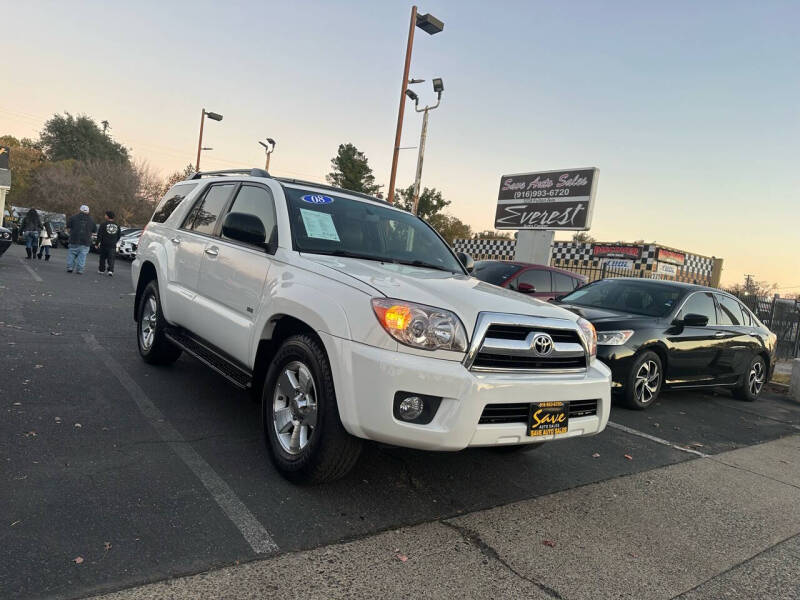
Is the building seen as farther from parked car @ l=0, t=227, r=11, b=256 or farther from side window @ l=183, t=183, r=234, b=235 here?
parked car @ l=0, t=227, r=11, b=256

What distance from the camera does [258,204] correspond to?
4.23 metres

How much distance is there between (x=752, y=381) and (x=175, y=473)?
317 inches

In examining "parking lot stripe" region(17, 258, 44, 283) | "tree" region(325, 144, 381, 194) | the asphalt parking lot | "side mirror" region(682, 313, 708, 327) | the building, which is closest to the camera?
the asphalt parking lot

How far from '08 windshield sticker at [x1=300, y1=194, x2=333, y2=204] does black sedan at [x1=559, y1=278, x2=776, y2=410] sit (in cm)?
352

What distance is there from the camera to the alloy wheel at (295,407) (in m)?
3.17

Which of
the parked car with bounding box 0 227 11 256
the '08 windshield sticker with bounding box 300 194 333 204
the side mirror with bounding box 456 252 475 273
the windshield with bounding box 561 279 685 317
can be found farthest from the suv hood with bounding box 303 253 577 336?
the parked car with bounding box 0 227 11 256

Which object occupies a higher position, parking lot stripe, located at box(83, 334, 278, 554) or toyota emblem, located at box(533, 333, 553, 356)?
toyota emblem, located at box(533, 333, 553, 356)

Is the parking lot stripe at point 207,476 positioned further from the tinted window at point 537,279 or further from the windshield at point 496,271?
the tinted window at point 537,279

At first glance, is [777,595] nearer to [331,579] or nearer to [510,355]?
[510,355]

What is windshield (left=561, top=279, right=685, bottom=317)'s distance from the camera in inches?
275

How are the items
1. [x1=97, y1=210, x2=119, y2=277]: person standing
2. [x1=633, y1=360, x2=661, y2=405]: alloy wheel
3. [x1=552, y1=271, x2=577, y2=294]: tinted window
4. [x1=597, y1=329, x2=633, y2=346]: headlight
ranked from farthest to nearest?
1. [x1=97, y1=210, x2=119, y2=277]: person standing
2. [x1=552, y1=271, x2=577, y2=294]: tinted window
3. [x1=633, y1=360, x2=661, y2=405]: alloy wheel
4. [x1=597, y1=329, x2=633, y2=346]: headlight

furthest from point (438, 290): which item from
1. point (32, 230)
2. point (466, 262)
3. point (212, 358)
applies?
point (32, 230)

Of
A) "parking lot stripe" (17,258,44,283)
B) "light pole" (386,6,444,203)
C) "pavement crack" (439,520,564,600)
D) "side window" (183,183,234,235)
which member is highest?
"light pole" (386,6,444,203)

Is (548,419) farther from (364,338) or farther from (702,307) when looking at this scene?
(702,307)
